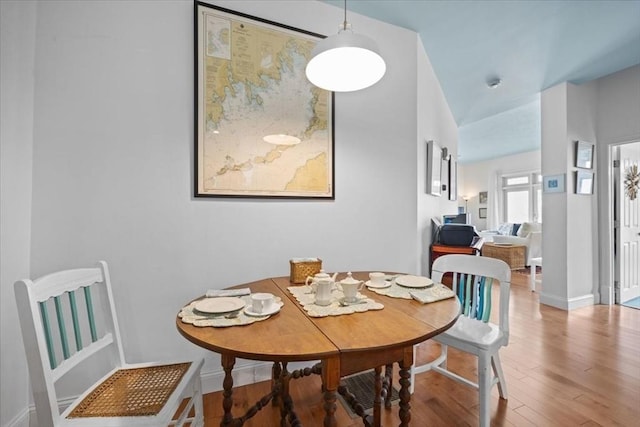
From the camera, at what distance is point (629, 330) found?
271cm

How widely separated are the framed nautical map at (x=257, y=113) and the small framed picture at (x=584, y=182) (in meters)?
3.13

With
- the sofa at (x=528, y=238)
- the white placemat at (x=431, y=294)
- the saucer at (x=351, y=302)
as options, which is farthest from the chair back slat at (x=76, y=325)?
the sofa at (x=528, y=238)

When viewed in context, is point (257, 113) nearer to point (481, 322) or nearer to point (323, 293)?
point (323, 293)

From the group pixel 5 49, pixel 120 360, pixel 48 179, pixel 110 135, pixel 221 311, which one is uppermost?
pixel 5 49

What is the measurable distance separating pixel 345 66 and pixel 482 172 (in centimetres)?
888

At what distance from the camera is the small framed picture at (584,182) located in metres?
3.38

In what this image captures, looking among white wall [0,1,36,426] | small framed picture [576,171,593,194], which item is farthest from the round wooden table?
small framed picture [576,171,593,194]

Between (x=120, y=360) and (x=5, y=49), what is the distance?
1.46 metres

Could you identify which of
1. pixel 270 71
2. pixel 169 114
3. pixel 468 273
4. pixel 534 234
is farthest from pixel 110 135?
pixel 534 234

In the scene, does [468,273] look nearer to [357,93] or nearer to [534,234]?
[357,93]

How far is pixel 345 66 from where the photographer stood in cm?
141

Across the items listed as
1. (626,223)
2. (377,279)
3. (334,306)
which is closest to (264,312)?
(334,306)

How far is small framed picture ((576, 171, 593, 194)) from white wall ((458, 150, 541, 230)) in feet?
14.7

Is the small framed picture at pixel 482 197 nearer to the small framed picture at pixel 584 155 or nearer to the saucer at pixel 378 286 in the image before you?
the small framed picture at pixel 584 155
